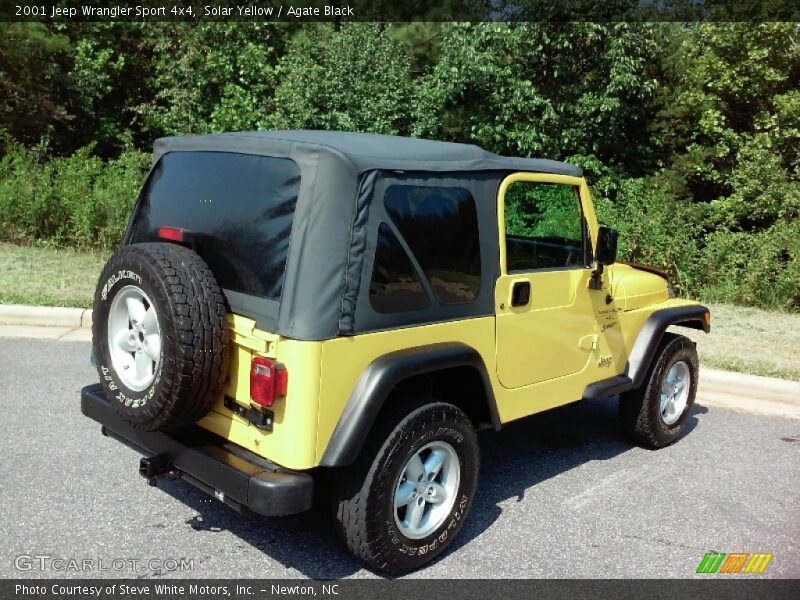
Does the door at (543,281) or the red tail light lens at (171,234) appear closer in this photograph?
the red tail light lens at (171,234)

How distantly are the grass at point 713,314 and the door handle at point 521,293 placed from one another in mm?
3767

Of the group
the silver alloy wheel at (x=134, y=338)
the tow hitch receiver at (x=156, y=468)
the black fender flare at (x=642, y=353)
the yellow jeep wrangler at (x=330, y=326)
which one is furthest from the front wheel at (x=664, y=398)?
the silver alloy wheel at (x=134, y=338)

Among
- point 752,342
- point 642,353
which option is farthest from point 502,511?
point 752,342

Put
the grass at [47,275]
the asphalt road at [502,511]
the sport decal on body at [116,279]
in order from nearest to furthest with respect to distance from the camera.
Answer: the sport decal on body at [116,279] < the asphalt road at [502,511] < the grass at [47,275]

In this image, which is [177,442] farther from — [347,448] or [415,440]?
[415,440]

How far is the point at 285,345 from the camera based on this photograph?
2902 mm

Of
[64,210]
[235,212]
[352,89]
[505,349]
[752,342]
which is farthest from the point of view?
[352,89]

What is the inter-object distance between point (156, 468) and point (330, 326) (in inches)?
41.4

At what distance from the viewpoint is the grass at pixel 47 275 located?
791cm

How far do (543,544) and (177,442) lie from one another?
1.87 metres

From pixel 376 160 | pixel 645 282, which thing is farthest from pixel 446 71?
pixel 376 160

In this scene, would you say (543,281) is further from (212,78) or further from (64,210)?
(212,78)

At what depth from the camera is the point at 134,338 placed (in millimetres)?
3174

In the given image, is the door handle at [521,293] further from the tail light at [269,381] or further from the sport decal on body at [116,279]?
the sport decal on body at [116,279]
